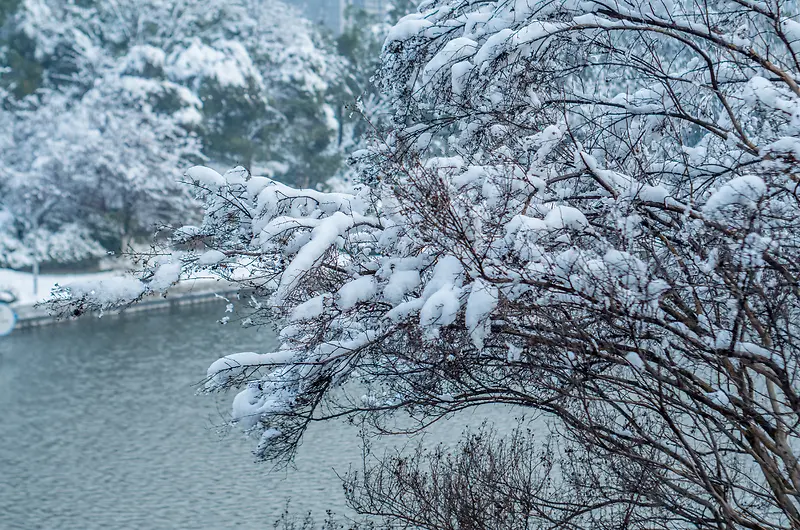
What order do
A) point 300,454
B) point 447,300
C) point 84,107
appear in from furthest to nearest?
point 84,107 < point 300,454 < point 447,300

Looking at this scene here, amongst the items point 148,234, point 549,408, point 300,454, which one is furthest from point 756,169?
point 148,234

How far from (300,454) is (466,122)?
8.27 m

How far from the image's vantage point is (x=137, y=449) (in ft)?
54.4

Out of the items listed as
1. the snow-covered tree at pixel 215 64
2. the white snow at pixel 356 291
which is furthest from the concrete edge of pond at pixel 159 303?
the white snow at pixel 356 291

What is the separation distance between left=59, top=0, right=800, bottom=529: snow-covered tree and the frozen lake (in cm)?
357

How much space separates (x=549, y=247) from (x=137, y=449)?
1230 cm

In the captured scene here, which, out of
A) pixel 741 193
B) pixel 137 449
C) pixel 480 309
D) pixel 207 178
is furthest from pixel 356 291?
pixel 137 449

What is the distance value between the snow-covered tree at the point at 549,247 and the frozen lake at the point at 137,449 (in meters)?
3.57

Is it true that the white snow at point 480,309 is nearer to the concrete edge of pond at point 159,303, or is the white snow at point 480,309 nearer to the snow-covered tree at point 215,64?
the concrete edge of pond at point 159,303

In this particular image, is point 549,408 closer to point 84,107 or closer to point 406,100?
point 406,100

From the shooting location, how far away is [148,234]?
126ft

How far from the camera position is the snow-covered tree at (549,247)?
5449 millimetres

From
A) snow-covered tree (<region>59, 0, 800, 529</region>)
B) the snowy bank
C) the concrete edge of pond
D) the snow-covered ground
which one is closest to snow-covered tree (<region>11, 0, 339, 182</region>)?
the concrete edge of pond

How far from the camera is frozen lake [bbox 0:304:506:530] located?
1345cm
